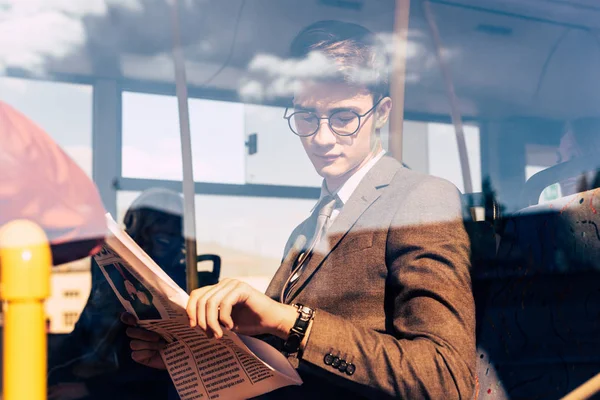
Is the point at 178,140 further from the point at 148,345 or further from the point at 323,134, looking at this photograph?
the point at 148,345

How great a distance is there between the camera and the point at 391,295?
1.20m

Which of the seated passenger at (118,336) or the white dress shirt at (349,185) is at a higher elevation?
the white dress shirt at (349,185)

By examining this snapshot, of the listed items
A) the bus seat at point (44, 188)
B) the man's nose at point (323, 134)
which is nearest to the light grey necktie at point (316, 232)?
the man's nose at point (323, 134)

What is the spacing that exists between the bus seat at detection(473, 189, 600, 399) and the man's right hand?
0.60 meters

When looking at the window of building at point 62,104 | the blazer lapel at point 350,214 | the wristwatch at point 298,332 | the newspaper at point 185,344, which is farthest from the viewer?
the blazer lapel at point 350,214

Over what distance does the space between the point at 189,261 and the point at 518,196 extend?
69 centimetres

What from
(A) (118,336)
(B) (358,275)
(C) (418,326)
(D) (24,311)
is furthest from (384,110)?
(D) (24,311)

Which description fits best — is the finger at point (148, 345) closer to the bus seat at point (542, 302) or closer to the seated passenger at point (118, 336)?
the seated passenger at point (118, 336)

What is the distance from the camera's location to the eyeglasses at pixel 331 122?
1304 millimetres

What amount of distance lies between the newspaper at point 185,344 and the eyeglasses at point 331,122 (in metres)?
0.44

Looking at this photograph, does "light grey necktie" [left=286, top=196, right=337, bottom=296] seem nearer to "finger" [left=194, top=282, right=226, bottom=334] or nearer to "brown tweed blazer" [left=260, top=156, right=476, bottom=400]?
"brown tweed blazer" [left=260, top=156, right=476, bottom=400]

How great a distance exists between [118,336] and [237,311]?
27.7 inches

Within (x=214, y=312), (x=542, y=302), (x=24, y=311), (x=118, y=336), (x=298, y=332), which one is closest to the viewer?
(x=24, y=311)

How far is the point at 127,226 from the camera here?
1.39 m
